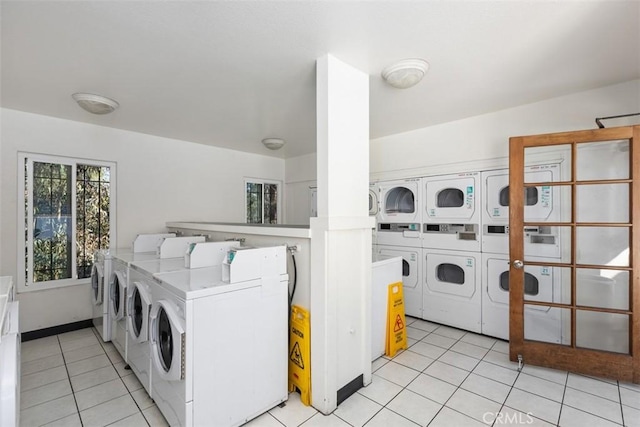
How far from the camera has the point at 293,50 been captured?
195 cm

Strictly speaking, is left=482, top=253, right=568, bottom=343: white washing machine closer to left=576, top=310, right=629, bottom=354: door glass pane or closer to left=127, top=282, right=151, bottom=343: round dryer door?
left=576, top=310, right=629, bottom=354: door glass pane

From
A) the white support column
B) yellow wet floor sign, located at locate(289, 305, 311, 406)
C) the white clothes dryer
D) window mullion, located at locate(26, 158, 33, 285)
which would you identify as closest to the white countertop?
the white support column

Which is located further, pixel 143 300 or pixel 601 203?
pixel 601 203

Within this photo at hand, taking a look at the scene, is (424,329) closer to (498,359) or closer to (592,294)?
(498,359)

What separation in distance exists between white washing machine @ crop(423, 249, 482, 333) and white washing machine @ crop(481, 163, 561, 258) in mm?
350

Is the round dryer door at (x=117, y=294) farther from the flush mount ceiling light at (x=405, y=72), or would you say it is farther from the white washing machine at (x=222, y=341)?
the flush mount ceiling light at (x=405, y=72)

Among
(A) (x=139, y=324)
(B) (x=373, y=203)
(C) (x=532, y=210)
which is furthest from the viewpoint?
(B) (x=373, y=203)

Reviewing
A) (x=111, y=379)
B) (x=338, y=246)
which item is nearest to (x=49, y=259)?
(x=111, y=379)

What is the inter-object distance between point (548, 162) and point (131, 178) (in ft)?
15.9

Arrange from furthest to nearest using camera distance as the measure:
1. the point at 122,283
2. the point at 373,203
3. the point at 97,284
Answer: the point at 373,203
the point at 97,284
the point at 122,283

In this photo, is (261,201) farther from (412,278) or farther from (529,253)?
(529,253)

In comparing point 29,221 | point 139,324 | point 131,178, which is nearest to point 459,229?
point 139,324

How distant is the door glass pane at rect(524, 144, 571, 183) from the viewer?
257cm

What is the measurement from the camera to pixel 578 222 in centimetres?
235
